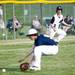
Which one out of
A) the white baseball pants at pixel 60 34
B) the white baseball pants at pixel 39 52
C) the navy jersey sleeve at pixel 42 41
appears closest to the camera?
the white baseball pants at pixel 39 52

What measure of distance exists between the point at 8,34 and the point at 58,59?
10542mm

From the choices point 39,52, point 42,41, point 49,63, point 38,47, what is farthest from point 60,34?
point 39,52

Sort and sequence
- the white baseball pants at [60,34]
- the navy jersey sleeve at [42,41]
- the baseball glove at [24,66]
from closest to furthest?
the baseball glove at [24,66] → the navy jersey sleeve at [42,41] → the white baseball pants at [60,34]

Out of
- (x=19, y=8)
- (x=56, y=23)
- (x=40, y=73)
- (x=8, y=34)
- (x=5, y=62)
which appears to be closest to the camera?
(x=40, y=73)

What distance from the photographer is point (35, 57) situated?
461 inches

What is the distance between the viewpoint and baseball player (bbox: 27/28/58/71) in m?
11.8

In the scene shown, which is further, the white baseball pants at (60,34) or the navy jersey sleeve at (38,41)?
the white baseball pants at (60,34)

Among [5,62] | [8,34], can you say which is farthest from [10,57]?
[8,34]

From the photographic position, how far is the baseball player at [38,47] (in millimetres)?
11773

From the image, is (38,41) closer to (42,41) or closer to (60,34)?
(42,41)

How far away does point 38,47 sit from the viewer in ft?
39.1

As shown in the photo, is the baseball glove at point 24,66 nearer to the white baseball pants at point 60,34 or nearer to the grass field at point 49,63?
the grass field at point 49,63

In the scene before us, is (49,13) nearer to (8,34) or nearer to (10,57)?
(8,34)

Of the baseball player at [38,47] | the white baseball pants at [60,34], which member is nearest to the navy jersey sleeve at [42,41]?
the baseball player at [38,47]
